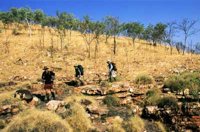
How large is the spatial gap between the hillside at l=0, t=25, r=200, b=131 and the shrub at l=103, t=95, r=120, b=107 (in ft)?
1.06

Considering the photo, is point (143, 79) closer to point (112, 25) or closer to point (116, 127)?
point (116, 127)

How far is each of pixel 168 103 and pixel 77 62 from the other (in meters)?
33.2

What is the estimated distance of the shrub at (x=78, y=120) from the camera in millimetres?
15109

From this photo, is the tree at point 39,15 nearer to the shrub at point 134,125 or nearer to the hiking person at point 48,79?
the hiking person at point 48,79

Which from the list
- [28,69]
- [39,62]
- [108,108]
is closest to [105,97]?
[108,108]

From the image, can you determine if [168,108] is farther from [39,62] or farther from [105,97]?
[39,62]

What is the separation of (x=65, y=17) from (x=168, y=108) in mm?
61587

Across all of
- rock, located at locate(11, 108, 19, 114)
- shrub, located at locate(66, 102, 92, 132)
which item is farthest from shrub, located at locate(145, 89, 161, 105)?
rock, located at locate(11, 108, 19, 114)

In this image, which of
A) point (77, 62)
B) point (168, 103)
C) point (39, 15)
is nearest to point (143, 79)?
point (168, 103)

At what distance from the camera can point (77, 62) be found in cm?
5016

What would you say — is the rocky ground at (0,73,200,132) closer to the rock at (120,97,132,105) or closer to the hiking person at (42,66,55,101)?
the rock at (120,97,132,105)

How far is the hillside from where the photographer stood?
18.2 m

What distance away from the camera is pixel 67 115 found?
15695 mm

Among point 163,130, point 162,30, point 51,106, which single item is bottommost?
point 163,130
